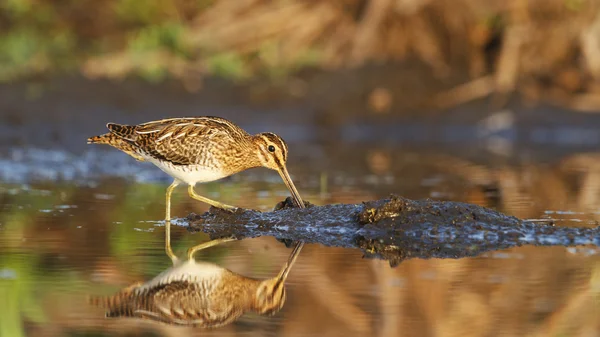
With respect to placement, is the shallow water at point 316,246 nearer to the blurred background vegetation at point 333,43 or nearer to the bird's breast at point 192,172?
the bird's breast at point 192,172

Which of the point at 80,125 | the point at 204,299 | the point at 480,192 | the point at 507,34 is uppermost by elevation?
the point at 507,34

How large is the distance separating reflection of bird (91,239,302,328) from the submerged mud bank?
1124 millimetres

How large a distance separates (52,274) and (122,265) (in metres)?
0.48

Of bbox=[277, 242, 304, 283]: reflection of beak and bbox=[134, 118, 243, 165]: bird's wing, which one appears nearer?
bbox=[277, 242, 304, 283]: reflection of beak

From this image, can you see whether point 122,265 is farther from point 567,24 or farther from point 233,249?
point 567,24

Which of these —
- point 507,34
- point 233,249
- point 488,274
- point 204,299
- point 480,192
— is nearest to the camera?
point 204,299

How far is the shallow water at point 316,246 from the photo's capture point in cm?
546

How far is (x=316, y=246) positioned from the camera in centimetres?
766

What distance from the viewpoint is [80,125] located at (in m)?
16.1

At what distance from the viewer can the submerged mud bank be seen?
760 centimetres

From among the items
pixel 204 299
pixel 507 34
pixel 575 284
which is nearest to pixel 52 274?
pixel 204 299

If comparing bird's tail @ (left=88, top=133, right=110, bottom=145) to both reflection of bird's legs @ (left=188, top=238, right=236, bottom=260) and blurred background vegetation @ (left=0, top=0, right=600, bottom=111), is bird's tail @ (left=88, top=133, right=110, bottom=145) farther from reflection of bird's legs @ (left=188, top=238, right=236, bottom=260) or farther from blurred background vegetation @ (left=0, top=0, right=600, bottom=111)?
blurred background vegetation @ (left=0, top=0, right=600, bottom=111)

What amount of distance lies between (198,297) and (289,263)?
1.02 meters

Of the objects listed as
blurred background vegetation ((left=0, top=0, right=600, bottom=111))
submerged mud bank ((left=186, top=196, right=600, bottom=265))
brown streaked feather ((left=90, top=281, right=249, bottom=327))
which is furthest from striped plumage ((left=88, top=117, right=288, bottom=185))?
blurred background vegetation ((left=0, top=0, right=600, bottom=111))
